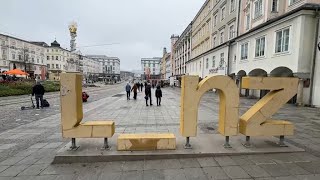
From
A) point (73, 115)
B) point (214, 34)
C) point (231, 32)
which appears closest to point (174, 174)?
point (73, 115)

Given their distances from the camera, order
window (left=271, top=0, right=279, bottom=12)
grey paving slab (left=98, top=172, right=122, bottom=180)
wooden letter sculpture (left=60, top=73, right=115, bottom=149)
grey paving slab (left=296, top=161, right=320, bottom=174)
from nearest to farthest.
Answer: grey paving slab (left=98, top=172, right=122, bottom=180), grey paving slab (left=296, top=161, right=320, bottom=174), wooden letter sculpture (left=60, top=73, right=115, bottom=149), window (left=271, top=0, right=279, bottom=12)

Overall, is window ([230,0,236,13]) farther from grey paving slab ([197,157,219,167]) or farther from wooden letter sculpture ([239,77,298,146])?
grey paving slab ([197,157,219,167])

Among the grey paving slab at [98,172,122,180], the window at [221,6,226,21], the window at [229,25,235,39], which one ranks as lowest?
the grey paving slab at [98,172,122,180]

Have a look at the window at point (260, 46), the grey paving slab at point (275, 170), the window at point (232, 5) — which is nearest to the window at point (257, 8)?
the window at point (260, 46)

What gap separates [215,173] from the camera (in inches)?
171

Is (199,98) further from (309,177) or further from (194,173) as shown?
(309,177)

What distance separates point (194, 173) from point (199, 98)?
1868 millimetres

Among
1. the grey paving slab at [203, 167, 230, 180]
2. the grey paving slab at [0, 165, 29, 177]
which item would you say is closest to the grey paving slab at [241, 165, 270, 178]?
the grey paving slab at [203, 167, 230, 180]

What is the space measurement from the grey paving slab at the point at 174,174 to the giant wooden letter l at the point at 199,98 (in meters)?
1.20

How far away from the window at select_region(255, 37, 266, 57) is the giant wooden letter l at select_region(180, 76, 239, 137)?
1501 cm

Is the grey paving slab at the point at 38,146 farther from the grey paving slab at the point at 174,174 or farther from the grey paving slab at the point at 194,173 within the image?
the grey paving slab at the point at 194,173

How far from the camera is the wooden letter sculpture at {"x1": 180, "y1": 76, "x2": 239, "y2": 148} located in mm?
5335

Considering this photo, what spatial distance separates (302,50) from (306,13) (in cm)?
251

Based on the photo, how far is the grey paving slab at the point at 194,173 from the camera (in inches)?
165
